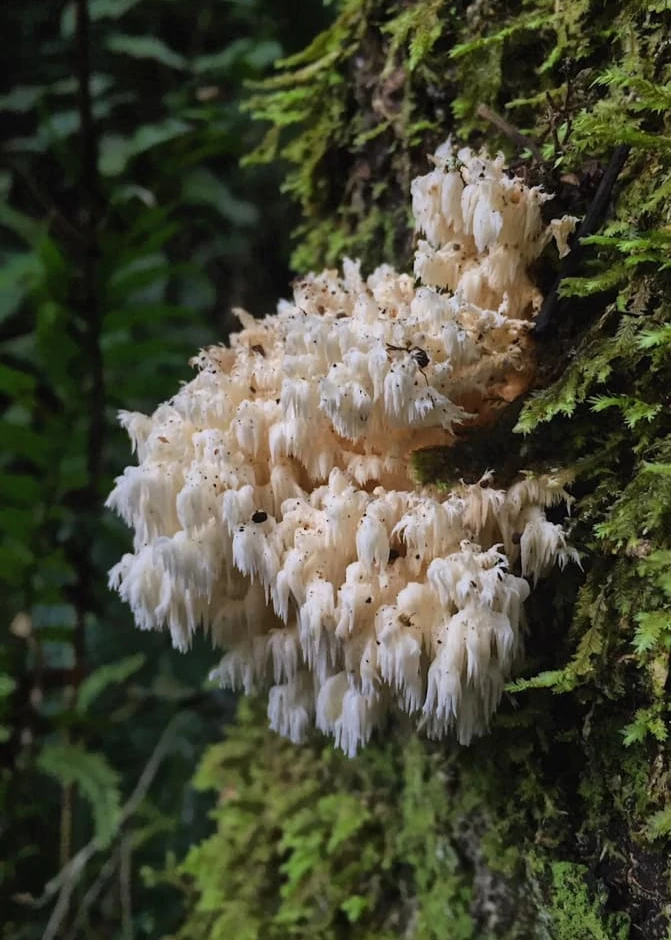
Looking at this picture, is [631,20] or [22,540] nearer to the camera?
[631,20]

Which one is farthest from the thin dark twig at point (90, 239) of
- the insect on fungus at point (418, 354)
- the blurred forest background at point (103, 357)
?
the insect on fungus at point (418, 354)

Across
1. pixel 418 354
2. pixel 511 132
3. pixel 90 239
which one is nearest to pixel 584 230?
pixel 511 132

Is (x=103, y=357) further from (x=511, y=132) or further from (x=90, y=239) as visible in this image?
(x=511, y=132)

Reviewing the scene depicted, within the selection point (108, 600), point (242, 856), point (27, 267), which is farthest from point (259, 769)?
point (27, 267)

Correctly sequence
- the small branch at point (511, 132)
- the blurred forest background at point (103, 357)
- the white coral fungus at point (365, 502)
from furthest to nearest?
the blurred forest background at point (103, 357) < the small branch at point (511, 132) < the white coral fungus at point (365, 502)

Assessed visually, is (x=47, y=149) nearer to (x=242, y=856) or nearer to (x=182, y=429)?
(x=182, y=429)

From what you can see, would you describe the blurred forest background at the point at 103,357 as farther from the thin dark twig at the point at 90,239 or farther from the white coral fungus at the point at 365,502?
→ the white coral fungus at the point at 365,502
